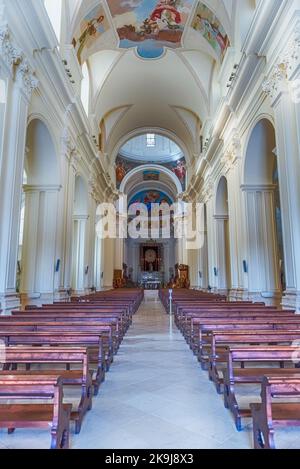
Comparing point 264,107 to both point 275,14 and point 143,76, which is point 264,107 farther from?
point 143,76

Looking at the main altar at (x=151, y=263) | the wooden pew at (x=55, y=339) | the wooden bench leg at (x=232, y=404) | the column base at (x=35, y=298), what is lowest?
the wooden bench leg at (x=232, y=404)

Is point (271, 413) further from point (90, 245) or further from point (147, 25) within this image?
point (90, 245)

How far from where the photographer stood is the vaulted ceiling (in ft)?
32.8

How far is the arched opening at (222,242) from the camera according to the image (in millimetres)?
13281

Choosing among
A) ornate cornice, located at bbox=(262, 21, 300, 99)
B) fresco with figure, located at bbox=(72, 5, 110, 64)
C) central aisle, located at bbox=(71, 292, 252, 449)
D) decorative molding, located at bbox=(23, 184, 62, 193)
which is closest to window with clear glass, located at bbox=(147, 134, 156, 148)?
fresco with figure, located at bbox=(72, 5, 110, 64)

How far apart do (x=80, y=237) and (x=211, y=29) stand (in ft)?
28.4

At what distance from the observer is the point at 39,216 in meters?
9.48

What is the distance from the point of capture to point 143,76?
1491 cm

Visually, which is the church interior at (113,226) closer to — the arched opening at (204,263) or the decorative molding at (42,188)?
the decorative molding at (42,188)

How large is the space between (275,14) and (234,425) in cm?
712

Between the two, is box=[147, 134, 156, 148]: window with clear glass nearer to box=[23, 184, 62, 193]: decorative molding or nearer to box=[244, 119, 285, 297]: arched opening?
box=[244, 119, 285, 297]: arched opening

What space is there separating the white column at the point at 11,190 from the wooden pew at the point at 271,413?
4.76 metres

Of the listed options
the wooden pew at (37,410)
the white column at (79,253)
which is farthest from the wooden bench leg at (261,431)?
the white column at (79,253)

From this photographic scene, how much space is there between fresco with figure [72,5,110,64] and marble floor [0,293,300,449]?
391 inches
